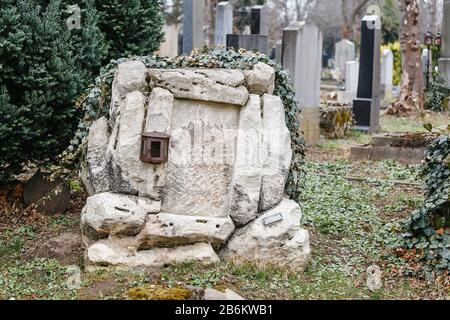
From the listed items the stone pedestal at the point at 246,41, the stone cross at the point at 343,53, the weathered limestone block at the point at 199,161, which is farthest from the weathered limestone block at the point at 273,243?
the stone cross at the point at 343,53

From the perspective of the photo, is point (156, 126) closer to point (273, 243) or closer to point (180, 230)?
point (180, 230)

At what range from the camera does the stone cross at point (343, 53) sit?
1133 inches

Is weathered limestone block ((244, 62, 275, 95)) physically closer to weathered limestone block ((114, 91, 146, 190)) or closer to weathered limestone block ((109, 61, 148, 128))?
weathered limestone block ((109, 61, 148, 128))

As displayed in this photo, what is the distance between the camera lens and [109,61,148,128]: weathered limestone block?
19.5 feet

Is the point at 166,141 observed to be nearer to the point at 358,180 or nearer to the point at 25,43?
the point at 25,43

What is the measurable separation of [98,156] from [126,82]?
25.4 inches

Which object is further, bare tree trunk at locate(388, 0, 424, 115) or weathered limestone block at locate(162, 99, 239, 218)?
bare tree trunk at locate(388, 0, 424, 115)

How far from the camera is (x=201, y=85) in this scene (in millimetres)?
5836

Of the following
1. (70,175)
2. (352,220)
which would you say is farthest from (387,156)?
(70,175)

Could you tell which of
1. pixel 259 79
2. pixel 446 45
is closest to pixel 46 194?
pixel 259 79

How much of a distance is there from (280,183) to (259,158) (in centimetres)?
26

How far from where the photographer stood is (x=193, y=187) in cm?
582

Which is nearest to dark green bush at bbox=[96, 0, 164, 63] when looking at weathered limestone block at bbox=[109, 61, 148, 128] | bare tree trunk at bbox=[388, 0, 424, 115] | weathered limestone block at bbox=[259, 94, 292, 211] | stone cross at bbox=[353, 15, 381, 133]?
weathered limestone block at bbox=[109, 61, 148, 128]

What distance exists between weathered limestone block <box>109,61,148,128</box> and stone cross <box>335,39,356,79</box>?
23.6 meters
